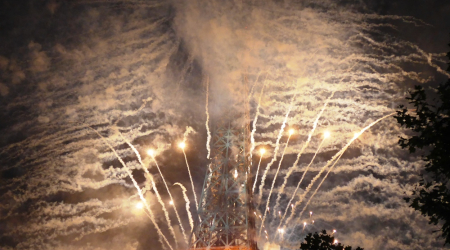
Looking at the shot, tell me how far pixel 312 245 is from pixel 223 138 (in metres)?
16.3

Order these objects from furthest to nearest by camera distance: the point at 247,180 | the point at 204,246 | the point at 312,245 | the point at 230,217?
the point at 247,180
the point at 230,217
the point at 204,246
the point at 312,245

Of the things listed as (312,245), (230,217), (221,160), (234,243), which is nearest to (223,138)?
(221,160)

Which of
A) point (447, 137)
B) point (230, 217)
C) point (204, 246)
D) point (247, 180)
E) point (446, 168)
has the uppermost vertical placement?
point (247, 180)

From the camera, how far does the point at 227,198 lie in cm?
2280

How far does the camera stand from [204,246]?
19.8 m

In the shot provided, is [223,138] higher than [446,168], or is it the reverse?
[223,138]

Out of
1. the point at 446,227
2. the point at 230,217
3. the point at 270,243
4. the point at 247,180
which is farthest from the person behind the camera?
the point at 270,243

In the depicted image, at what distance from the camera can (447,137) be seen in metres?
8.20

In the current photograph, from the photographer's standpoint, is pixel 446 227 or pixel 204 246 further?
pixel 204 246

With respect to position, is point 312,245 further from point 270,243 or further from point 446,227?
point 270,243

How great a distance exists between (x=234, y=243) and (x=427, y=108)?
1568 cm

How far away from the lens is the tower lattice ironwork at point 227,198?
1997 centimetres

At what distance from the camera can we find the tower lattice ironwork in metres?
20.0

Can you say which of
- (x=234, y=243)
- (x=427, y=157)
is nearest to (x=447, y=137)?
(x=427, y=157)
